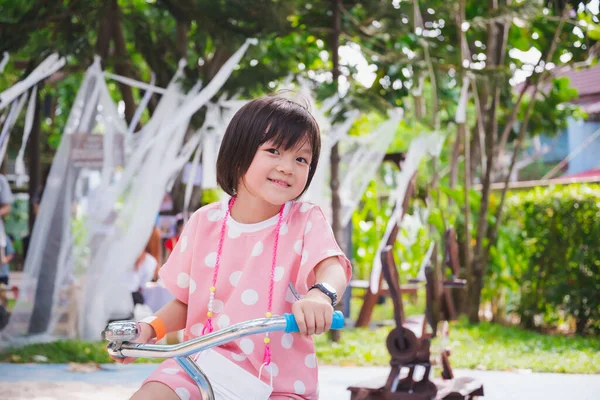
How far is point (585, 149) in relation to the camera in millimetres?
23016

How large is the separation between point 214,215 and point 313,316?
28.5 inches

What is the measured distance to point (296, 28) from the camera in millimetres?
7887

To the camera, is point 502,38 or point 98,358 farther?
point 502,38

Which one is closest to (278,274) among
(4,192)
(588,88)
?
(4,192)

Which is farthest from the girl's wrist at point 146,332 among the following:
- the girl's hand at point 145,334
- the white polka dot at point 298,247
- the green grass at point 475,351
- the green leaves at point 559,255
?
the green leaves at point 559,255

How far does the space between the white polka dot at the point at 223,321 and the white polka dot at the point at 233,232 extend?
0.72 ft

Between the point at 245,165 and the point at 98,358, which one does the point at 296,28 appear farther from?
the point at 245,165

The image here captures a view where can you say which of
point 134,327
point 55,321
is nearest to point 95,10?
point 55,321

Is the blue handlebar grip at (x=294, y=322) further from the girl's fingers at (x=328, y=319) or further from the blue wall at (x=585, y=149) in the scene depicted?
the blue wall at (x=585, y=149)

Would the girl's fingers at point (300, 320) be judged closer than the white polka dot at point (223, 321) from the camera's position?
Yes

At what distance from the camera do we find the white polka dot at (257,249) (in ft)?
7.11

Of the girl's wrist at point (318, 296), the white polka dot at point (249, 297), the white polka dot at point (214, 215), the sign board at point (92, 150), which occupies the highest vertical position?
the sign board at point (92, 150)

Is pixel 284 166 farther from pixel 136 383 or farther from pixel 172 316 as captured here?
pixel 136 383

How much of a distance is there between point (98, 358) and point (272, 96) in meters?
4.67
